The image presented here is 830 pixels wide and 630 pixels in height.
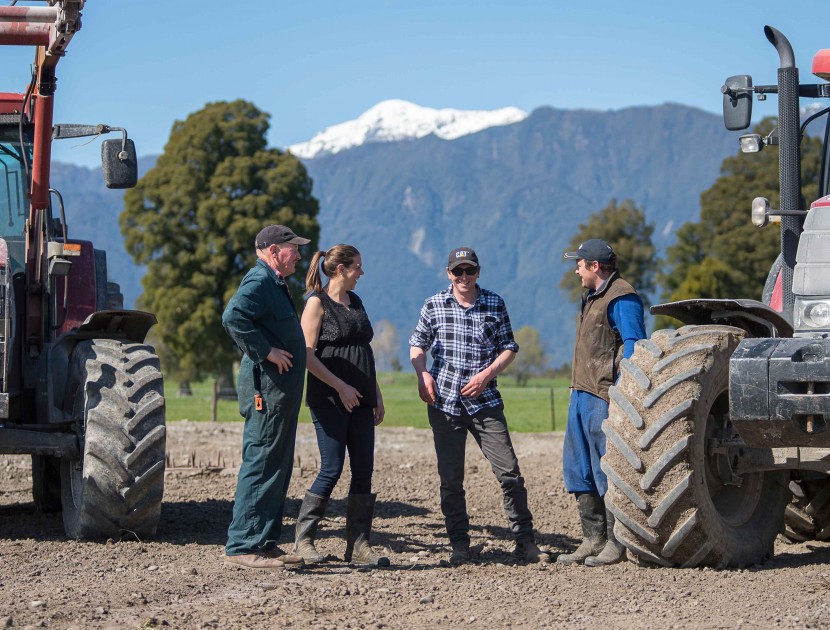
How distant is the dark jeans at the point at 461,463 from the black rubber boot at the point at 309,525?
809 mm

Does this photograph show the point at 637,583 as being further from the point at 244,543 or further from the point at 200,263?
the point at 200,263

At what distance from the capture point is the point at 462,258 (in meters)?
8.18

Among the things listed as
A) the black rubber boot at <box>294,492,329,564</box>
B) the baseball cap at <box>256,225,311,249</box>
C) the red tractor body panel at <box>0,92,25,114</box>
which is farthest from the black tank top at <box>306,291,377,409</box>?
the red tractor body panel at <box>0,92,25,114</box>

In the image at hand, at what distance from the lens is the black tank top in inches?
313

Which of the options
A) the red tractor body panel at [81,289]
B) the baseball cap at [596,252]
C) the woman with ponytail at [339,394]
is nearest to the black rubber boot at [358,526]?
the woman with ponytail at [339,394]

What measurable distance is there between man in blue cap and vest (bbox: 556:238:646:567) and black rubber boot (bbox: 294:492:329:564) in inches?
58.0

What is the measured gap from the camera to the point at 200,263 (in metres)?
43.6

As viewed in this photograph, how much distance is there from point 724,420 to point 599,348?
89 centimetres

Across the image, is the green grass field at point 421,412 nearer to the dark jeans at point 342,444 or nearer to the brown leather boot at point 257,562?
the dark jeans at point 342,444

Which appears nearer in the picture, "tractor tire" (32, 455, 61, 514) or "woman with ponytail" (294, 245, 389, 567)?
Answer: "woman with ponytail" (294, 245, 389, 567)

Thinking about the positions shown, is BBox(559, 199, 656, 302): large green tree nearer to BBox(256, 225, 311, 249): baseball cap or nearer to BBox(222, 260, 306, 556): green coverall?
BBox(256, 225, 311, 249): baseball cap

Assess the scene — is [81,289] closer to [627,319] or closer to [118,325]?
[118,325]

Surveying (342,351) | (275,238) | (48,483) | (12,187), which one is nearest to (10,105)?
(12,187)

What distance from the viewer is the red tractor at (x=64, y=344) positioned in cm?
829
